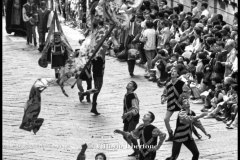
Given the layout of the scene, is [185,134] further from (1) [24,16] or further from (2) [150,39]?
(1) [24,16]

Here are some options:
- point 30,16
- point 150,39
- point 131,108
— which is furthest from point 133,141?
point 30,16

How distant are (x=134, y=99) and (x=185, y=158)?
1.50m

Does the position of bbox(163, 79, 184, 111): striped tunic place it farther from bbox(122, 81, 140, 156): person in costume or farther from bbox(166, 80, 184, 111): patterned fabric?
bbox(122, 81, 140, 156): person in costume

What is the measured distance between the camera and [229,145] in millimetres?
24000

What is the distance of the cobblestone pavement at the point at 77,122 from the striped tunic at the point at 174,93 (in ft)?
2.52

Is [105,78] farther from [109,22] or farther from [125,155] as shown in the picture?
[125,155]

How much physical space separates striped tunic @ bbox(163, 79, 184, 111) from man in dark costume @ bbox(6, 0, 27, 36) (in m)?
14.3

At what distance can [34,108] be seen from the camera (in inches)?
920

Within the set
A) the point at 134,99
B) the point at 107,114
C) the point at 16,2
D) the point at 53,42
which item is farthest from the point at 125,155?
the point at 16,2

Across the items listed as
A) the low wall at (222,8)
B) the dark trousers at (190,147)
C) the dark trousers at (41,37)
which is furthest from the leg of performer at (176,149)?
the dark trousers at (41,37)

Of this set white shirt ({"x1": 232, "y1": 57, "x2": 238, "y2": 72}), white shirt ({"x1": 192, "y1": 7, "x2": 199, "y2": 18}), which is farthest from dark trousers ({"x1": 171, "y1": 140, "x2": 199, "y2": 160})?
white shirt ({"x1": 192, "y1": 7, "x2": 199, "y2": 18})

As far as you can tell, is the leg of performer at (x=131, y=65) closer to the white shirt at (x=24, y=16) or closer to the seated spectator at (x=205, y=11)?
the seated spectator at (x=205, y=11)

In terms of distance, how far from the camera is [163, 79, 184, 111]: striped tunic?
2417cm

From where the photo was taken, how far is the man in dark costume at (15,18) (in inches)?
1499
